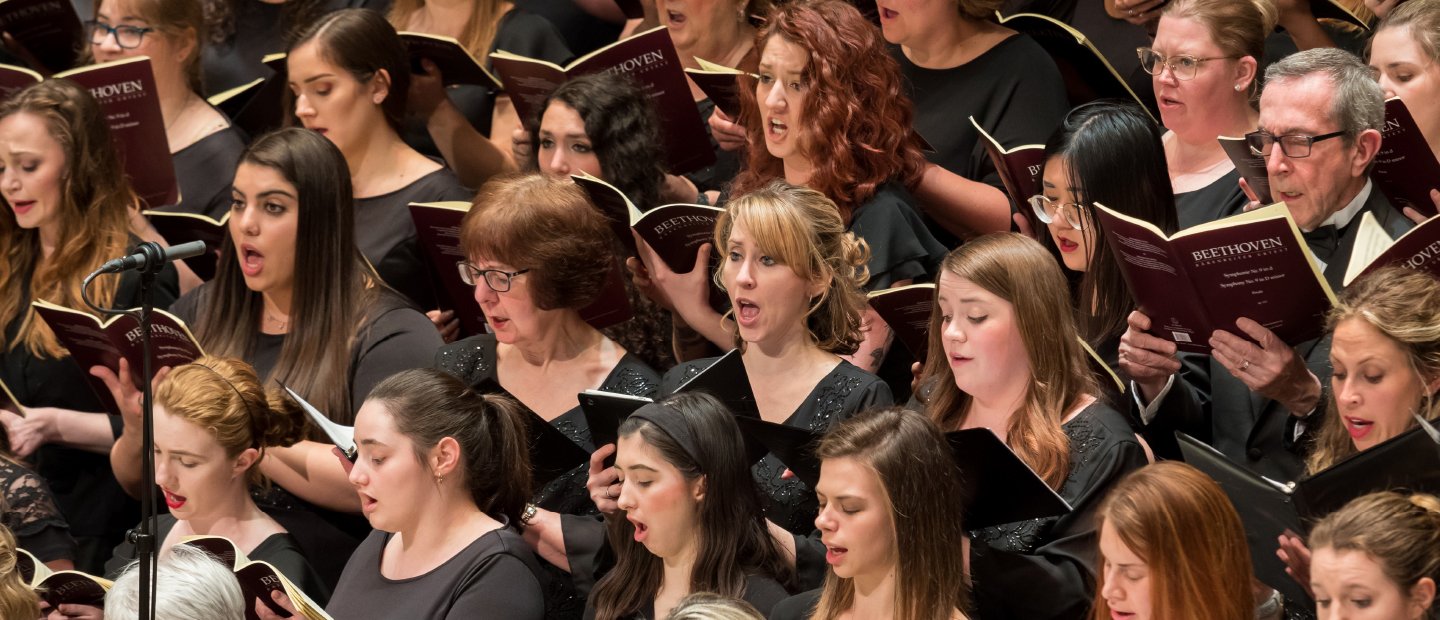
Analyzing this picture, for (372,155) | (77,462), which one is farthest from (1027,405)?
(77,462)

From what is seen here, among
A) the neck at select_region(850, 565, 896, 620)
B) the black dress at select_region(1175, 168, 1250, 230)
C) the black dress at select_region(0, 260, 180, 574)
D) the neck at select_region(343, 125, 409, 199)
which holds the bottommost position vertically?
the black dress at select_region(0, 260, 180, 574)

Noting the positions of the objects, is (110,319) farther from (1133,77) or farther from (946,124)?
(1133,77)

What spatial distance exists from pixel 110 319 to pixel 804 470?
181cm

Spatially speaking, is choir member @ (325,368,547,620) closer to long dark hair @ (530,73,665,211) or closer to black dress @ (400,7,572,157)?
long dark hair @ (530,73,665,211)

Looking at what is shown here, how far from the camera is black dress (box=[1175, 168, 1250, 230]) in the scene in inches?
165

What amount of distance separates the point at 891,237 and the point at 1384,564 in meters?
1.67

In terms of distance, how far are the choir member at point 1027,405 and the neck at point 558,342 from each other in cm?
89

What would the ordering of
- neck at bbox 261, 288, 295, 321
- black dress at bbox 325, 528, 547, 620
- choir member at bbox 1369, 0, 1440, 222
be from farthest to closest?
neck at bbox 261, 288, 295, 321
choir member at bbox 1369, 0, 1440, 222
black dress at bbox 325, 528, 547, 620

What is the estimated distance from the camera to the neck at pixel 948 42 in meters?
4.80

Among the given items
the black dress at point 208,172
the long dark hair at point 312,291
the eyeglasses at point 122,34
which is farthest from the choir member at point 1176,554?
the eyeglasses at point 122,34


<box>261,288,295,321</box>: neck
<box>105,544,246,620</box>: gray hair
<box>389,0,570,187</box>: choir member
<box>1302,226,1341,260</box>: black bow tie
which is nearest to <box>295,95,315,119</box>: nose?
<box>389,0,570,187</box>: choir member

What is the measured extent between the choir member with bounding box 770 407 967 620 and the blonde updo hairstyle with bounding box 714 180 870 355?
69 cm

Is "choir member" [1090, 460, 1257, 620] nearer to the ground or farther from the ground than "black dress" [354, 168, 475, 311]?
farther from the ground

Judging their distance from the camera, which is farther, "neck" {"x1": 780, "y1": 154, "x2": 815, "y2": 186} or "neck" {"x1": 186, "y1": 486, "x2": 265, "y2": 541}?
"neck" {"x1": 780, "y1": 154, "x2": 815, "y2": 186}
